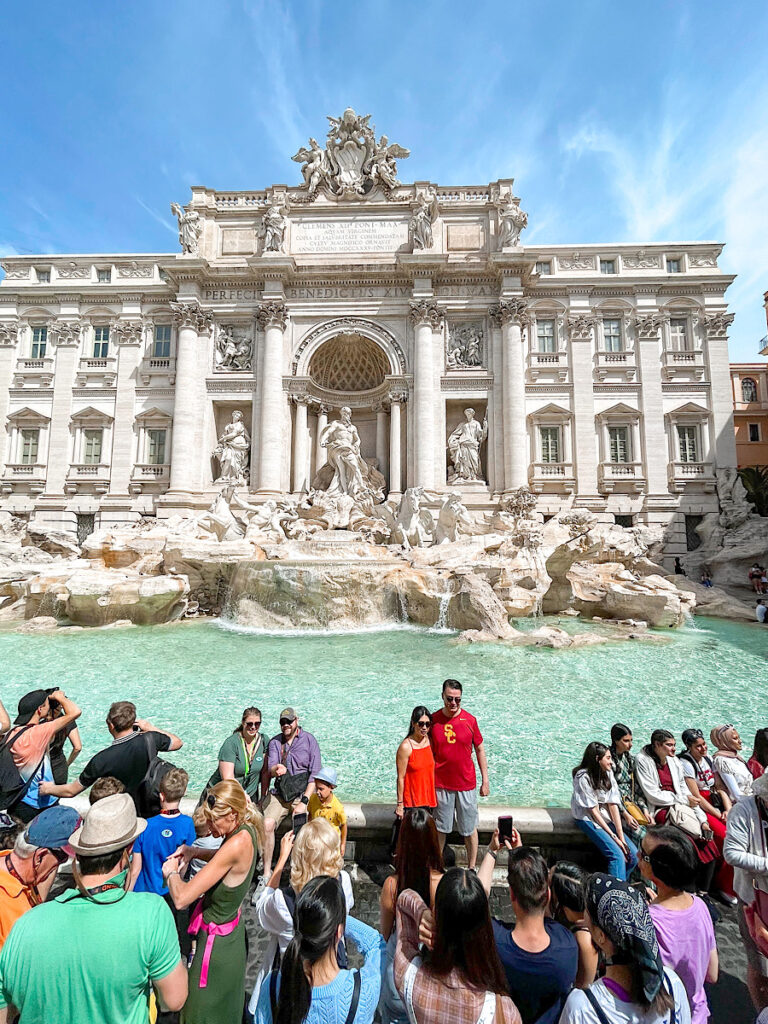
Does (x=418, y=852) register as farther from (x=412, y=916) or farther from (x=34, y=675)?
(x=34, y=675)

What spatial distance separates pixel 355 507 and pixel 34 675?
37.2ft

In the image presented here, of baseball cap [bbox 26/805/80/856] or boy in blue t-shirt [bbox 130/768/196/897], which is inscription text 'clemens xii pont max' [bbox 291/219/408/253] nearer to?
boy in blue t-shirt [bbox 130/768/196/897]

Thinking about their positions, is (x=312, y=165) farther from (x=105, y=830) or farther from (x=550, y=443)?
(x=105, y=830)

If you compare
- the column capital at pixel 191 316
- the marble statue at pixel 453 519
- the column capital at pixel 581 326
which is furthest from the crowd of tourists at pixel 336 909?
the column capital at pixel 581 326

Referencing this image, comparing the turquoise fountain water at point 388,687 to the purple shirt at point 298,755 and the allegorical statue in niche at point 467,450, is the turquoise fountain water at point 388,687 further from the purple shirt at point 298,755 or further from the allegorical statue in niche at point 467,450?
the allegorical statue in niche at point 467,450

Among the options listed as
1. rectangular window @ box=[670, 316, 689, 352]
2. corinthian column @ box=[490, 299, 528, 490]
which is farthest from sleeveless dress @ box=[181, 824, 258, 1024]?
rectangular window @ box=[670, 316, 689, 352]

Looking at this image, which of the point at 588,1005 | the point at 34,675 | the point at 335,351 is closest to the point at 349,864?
the point at 588,1005

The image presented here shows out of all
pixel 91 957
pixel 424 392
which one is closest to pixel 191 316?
pixel 424 392

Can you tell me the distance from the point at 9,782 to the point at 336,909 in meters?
2.20

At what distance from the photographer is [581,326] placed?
20.9 meters

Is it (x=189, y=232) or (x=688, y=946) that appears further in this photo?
(x=189, y=232)

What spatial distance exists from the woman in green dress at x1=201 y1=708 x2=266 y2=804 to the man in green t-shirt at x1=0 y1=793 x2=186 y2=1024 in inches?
65.0

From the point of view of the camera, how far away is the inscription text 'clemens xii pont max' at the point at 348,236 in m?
20.7

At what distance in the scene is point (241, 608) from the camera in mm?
11805
